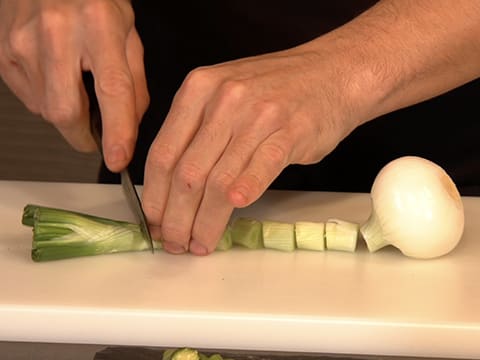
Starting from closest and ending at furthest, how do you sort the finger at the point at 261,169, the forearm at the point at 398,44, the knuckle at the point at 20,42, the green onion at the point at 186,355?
the green onion at the point at 186,355 < the finger at the point at 261,169 < the forearm at the point at 398,44 < the knuckle at the point at 20,42

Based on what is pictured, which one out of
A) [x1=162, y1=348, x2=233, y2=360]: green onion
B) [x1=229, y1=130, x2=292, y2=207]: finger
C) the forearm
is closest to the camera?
[x1=162, y1=348, x2=233, y2=360]: green onion

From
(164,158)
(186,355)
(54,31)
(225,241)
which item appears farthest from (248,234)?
(54,31)

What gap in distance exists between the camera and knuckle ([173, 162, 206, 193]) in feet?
3.71

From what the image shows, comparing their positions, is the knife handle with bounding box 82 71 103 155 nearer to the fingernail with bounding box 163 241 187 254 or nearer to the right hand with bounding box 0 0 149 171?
the right hand with bounding box 0 0 149 171

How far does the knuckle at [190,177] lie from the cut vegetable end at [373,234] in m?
0.20

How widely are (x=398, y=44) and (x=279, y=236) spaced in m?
0.28

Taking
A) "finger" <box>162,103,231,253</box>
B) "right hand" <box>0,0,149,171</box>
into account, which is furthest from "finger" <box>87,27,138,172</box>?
"finger" <box>162,103,231,253</box>

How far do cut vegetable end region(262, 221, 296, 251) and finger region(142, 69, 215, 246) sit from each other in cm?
13

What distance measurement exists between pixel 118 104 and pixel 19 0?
261mm

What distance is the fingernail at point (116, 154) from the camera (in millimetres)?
1229

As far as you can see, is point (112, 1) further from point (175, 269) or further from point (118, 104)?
point (175, 269)

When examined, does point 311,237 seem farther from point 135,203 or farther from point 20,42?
point 20,42

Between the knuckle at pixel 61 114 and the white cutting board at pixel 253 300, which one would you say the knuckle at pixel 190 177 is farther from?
the knuckle at pixel 61 114

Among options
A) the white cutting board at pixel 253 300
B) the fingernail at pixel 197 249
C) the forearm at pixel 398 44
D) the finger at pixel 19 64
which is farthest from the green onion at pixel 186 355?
the finger at pixel 19 64
